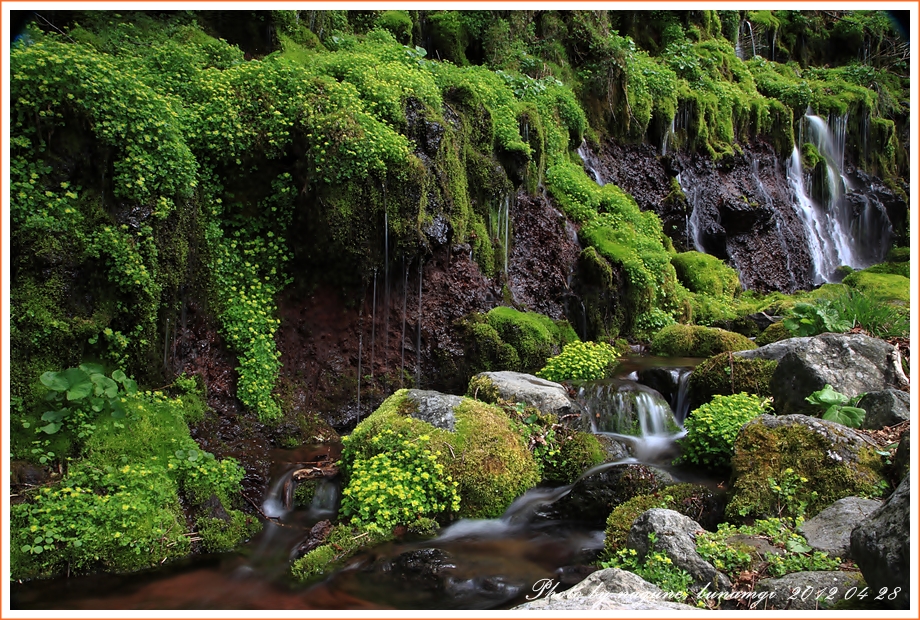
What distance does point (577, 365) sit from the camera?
362 inches

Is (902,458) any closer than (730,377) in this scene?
Yes

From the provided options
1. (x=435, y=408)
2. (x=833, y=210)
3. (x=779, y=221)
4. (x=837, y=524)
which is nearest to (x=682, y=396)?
(x=435, y=408)

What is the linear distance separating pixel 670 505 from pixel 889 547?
8.54ft

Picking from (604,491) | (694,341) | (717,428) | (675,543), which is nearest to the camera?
(675,543)

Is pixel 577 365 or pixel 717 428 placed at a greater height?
pixel 577 365

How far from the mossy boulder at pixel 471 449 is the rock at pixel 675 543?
67.5 inches

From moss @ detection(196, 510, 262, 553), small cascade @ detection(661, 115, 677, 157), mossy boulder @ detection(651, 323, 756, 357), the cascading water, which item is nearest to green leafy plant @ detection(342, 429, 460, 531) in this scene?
moss @ detection(196, 510, 262, 553)

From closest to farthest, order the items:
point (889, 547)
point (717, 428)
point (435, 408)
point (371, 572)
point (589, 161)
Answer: point (889, 547) < point (371, 572) < point (717, 428) < point (435, 408) < point (589, 161)

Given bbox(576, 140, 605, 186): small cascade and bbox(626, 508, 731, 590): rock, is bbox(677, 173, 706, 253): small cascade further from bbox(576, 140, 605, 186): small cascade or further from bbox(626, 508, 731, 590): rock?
bbox(626, 508, 731, 590): rock

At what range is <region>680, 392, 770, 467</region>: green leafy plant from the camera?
649 cm

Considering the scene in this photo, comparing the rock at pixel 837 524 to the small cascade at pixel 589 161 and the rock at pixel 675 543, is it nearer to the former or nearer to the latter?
the rock at pixel 675 543

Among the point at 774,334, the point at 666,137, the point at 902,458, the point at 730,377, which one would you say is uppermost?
the point at 666,137

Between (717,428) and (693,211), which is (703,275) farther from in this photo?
(717,428)

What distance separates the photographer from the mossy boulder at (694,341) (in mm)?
10730
